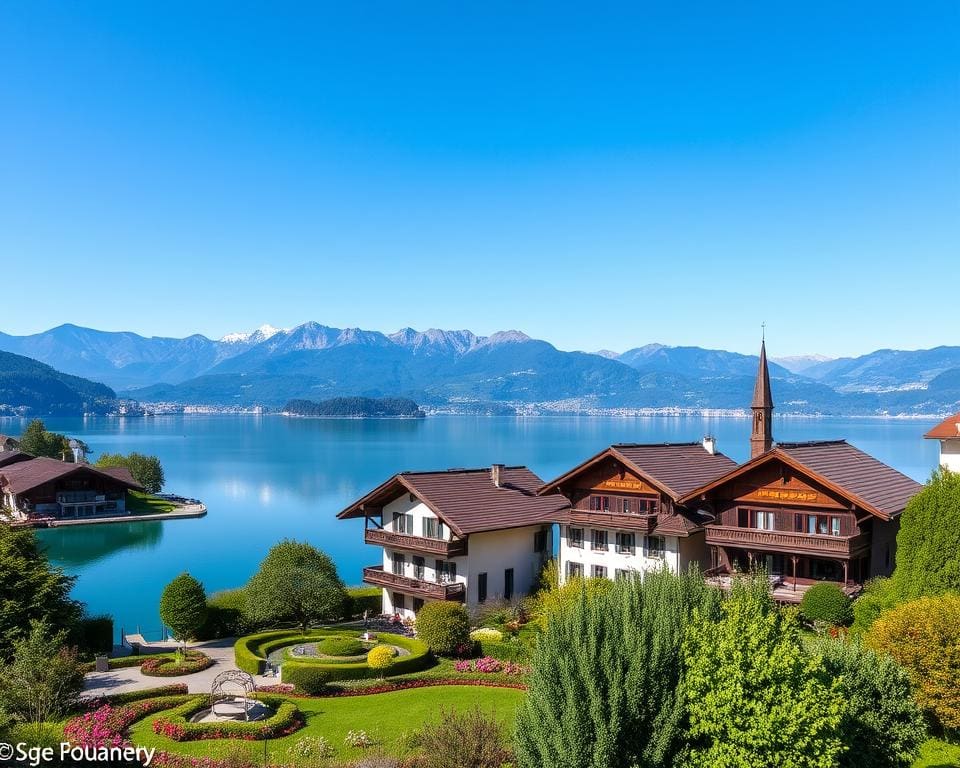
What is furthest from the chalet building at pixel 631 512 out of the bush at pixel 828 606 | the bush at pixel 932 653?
the bush at pixel 932 653

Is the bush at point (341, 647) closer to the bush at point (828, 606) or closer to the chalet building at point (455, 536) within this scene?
the chalet building at point (455, 536)

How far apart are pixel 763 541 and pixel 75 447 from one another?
11416cm

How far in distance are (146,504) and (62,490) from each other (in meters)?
14.3

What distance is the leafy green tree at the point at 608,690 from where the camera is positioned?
15.2 metres

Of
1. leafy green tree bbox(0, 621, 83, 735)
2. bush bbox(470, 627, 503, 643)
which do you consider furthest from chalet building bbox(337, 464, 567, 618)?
leafy green tree bbox(0, 621, 83, 735)

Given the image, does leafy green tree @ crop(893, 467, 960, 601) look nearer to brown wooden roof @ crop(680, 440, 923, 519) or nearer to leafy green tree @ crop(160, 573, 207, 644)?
brown wooden roof @ crop(680, 440, 923, 519)

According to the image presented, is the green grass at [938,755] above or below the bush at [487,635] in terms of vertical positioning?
above

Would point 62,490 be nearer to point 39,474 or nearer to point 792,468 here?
point 39,474

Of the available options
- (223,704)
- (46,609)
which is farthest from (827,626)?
(46,609)

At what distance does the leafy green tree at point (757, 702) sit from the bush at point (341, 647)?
17596 mm

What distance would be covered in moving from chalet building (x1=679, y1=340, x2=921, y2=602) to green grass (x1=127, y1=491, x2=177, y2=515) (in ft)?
267

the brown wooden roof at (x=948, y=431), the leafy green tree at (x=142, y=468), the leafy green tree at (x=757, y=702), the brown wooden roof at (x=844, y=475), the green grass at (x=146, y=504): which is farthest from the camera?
the leafy green tree at (x=142, y=468)

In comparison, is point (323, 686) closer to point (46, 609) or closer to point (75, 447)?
point (46, 609)

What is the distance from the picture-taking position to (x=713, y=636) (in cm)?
1561
